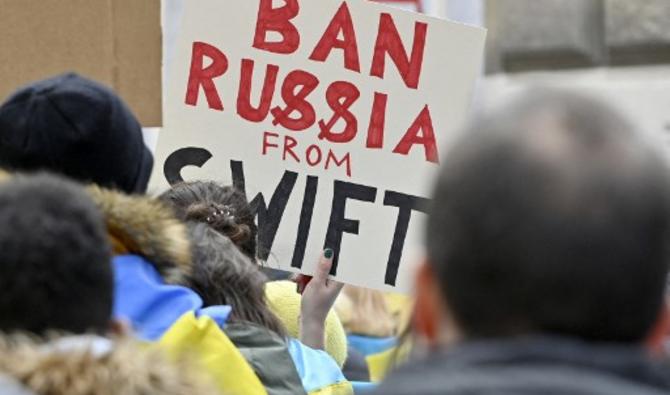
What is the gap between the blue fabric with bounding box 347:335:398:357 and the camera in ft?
16.3

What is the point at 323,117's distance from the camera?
131 inches

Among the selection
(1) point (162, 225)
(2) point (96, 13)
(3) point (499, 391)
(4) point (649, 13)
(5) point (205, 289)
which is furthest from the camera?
(4) point (649, 13)

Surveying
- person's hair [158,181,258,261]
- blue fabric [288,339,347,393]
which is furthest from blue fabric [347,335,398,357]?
blue fabric [288,339,347,393]

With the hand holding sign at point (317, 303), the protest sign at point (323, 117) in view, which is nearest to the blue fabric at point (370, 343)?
the protest sign at point (323, 117)

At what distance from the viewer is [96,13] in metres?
3.16

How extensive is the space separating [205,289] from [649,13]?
553 centimetres

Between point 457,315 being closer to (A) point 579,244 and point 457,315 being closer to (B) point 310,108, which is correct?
(A) point 579,244

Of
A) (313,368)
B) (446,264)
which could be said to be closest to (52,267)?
(446,264)

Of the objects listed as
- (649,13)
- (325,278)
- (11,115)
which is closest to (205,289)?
(11,115)

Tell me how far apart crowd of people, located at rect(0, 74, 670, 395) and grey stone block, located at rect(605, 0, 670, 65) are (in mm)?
5632

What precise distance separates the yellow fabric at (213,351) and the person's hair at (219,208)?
0.68 m

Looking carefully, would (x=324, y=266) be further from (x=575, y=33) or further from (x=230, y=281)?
Answer: (x=575, y=33)

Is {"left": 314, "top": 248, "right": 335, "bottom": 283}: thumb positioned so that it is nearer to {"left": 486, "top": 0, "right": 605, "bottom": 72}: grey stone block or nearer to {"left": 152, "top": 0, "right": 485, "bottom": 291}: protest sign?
{"left": 152, "top": 0, "right": 485, "bottom": 291}: protest sign

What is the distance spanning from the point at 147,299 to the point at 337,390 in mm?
742
